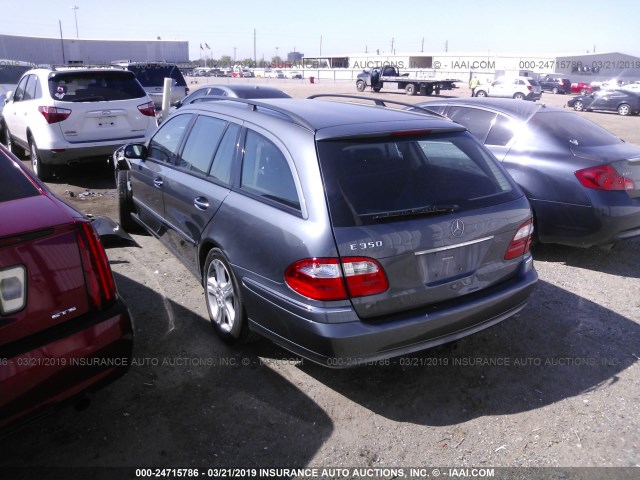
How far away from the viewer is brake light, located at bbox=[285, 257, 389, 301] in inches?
104

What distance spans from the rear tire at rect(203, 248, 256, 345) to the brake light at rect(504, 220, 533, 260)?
171cm

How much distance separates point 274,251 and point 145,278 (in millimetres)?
2308

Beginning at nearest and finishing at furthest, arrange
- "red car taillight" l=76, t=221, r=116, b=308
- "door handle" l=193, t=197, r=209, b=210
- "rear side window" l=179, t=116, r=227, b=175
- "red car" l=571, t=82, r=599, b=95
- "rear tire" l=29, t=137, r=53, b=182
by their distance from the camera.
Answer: "red car taillight" l=76, t=221, r=116, b=308, "door handle" l=193, t=197, r=209, b=210, "rear side window" l=179, t=116, r=227, b=175, "rear tire" l=29, t=137, r=53, b=182, "red car" l=571, t=82, r=599, b=95

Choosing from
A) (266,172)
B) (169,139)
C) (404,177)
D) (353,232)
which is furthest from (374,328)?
(169,139)

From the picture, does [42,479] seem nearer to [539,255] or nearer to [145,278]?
[145,278]

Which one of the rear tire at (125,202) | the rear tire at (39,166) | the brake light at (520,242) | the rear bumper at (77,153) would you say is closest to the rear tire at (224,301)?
the brake light at (520,242)

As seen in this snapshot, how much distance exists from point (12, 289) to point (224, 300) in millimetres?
1526

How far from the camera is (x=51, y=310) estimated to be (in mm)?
2314

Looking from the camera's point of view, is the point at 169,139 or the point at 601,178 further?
the point at 601,178

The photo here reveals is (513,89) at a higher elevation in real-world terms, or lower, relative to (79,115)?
higher

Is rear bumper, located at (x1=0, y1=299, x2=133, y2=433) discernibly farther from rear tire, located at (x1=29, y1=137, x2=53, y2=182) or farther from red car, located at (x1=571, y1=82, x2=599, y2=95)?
red car, located at (x1=571, y1=82, x2=599, y2=95)

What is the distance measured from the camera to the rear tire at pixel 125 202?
5.77m

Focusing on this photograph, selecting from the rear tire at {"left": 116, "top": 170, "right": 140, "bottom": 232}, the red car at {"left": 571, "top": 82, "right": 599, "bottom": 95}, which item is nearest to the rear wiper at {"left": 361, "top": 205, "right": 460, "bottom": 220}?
the rear tire at {"left": 116, "top": 170, "right": 140, "bottom": 232}

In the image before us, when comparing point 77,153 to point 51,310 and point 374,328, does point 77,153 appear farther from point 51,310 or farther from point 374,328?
point 374,328
